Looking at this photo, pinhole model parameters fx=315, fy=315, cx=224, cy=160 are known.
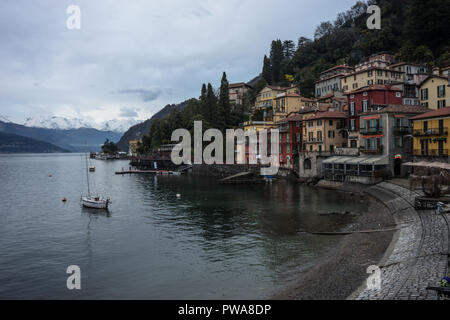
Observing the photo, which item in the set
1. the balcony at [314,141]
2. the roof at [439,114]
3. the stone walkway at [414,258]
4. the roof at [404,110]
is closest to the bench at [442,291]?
the stone walkway at [414,258]

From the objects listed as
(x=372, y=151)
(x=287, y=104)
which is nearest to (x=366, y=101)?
(x=372, y=151)

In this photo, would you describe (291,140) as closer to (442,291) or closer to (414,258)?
(414,258)

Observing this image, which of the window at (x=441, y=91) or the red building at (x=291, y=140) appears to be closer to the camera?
the window at (x=441, y=91)

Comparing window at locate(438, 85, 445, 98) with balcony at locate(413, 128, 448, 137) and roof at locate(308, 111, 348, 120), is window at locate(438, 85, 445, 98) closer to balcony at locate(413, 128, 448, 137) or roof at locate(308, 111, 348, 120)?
balcony at locate(413, 128, 448, 137)

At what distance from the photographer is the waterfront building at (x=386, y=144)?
53906 mm

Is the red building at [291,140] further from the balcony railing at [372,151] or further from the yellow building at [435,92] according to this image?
the yellow building at [435,92]

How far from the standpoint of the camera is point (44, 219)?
43.7 m

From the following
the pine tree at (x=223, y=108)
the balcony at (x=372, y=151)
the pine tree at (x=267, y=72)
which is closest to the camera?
the balcony at (x=372, y=151)

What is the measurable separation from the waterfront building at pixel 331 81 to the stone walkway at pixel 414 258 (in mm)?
77906

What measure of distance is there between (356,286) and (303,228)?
1464cm

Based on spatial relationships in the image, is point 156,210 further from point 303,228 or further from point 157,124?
point 157,124

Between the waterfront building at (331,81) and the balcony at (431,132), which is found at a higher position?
the waterfront building at (331,81)
